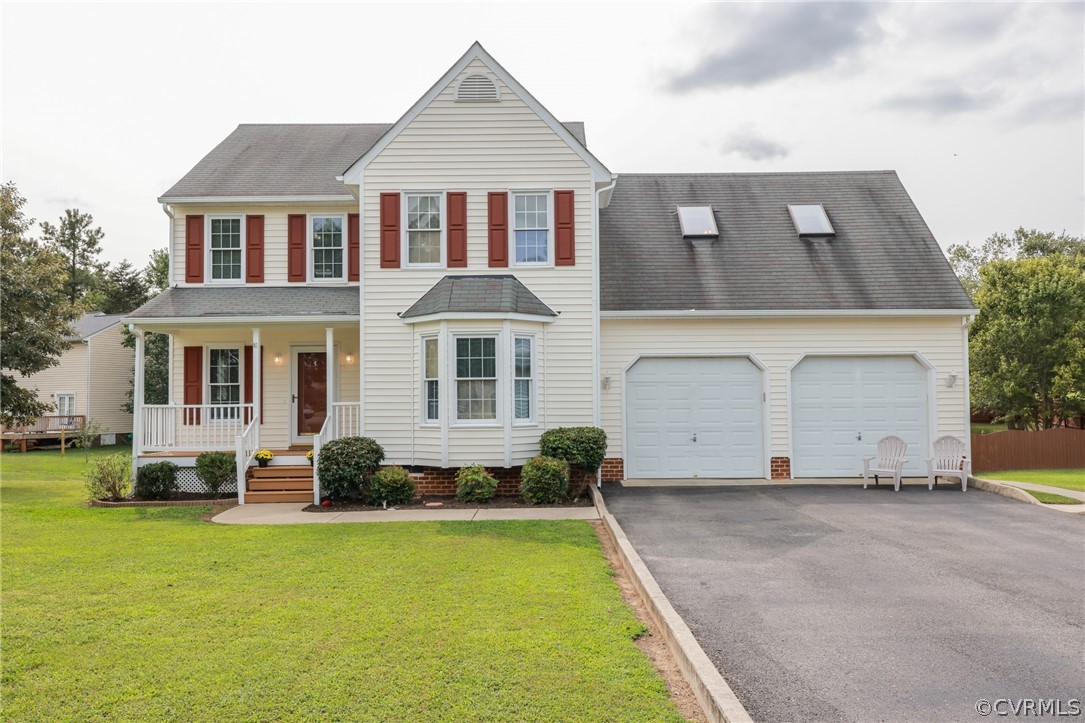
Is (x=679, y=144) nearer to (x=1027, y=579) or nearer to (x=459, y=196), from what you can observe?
(x=459, y=196)

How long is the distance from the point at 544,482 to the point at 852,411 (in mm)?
7528

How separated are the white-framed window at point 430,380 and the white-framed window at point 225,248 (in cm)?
582

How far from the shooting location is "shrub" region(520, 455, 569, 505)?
12273 millimetres

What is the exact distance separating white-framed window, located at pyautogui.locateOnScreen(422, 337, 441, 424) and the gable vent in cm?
504

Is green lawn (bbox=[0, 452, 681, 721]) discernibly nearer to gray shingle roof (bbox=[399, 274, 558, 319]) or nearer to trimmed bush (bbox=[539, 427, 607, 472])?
trimmed bush (bbox=[539, 427, 607, 472])

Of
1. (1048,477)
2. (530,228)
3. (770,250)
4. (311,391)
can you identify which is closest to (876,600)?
(530,228)

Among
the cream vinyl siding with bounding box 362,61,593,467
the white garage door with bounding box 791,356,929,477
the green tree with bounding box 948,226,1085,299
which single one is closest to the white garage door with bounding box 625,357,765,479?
the white garage door with bounding box 791,356,929,477

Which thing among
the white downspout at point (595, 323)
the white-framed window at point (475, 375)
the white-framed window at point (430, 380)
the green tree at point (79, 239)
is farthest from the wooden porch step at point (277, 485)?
the green tree at point (79, 239)

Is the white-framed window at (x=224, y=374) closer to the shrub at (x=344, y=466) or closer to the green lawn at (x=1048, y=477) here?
the shrub at (x=344, y=466)

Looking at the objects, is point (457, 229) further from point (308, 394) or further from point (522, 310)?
point (308, 394)

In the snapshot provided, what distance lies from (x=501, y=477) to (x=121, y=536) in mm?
6343

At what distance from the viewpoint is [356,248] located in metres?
16.1

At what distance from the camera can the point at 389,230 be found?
14117 millimetres

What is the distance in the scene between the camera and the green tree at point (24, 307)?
16859mm
